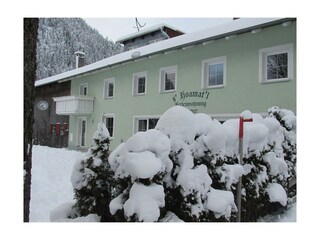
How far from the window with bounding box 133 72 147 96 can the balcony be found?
72 centimetres

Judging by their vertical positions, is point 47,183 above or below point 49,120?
below

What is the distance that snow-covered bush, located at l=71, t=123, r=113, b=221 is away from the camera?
7.40 feet

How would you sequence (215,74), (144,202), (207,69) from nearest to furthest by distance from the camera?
(144,202) → (215,74) → (207,69)

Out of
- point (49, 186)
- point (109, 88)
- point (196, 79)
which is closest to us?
point (49, 186)

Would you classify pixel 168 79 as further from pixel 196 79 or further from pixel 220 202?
pixel 220 202

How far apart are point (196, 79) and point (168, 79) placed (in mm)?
510

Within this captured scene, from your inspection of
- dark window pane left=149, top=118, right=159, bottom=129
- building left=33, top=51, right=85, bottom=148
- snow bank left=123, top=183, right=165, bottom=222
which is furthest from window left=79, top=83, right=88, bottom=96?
snow bank left=123, top=183, right=165, bottom=222

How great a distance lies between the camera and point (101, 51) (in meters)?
3.59

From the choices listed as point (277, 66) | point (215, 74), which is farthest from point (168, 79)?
point (277, 66)

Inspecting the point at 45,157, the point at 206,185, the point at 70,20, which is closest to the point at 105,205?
the point at 206,185

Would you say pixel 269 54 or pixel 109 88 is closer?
pixel 269 54

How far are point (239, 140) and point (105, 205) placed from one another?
4.39ft

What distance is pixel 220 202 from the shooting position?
2.25 metres
